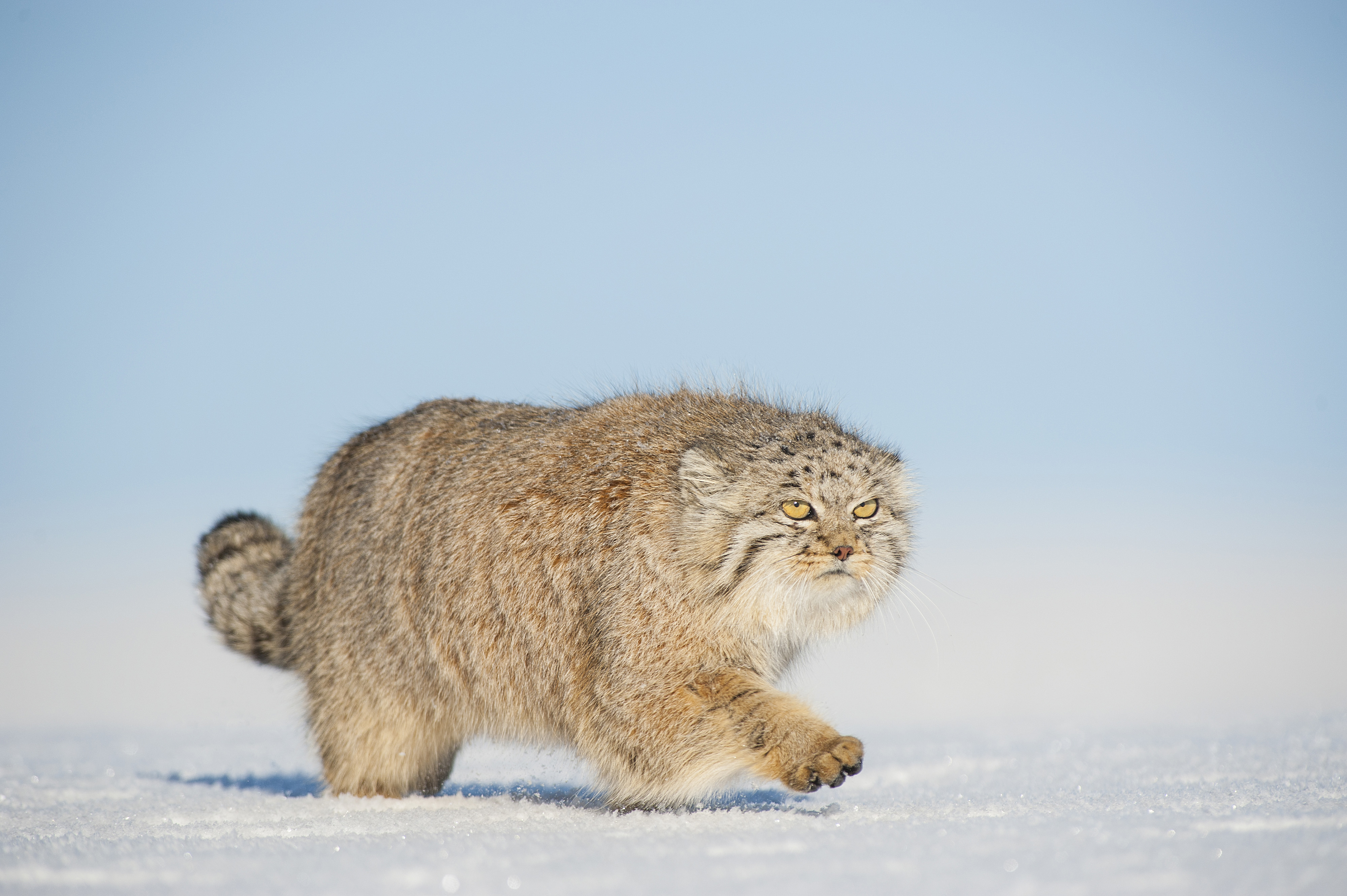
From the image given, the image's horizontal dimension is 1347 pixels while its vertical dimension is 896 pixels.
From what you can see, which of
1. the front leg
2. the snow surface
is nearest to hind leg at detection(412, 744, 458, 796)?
the snow surface

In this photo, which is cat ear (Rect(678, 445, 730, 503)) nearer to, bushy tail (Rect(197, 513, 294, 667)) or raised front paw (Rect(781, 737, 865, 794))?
raised front paw (Rect(781, 737, 865, 794))

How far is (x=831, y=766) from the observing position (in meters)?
5.38

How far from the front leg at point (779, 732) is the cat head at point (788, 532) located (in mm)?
349

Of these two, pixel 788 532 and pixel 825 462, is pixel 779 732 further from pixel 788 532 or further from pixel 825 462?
pixel 825 462

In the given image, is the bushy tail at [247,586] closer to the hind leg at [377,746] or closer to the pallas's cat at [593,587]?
the pallas's cat at [593,587]

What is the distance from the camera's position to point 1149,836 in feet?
14.8

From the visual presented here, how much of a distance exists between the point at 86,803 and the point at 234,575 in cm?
187

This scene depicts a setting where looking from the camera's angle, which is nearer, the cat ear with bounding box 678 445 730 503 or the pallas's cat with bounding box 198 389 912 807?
the pallas's cat with bounding box 198 389 912 807

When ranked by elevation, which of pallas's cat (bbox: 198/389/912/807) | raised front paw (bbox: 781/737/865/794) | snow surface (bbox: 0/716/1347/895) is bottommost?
snow surface (bbox: 0/716/1347/895)

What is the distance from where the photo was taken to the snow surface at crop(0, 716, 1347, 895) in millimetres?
3984

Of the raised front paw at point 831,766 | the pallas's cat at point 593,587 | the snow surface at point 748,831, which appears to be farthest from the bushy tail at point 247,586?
the raised front paw at point 831,766

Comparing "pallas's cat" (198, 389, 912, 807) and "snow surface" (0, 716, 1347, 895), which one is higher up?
"pallas's cat" (198, 389, 912, 807)

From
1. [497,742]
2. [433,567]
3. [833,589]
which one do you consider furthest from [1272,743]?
[433,567]

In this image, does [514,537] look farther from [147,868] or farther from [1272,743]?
[1272,743]
